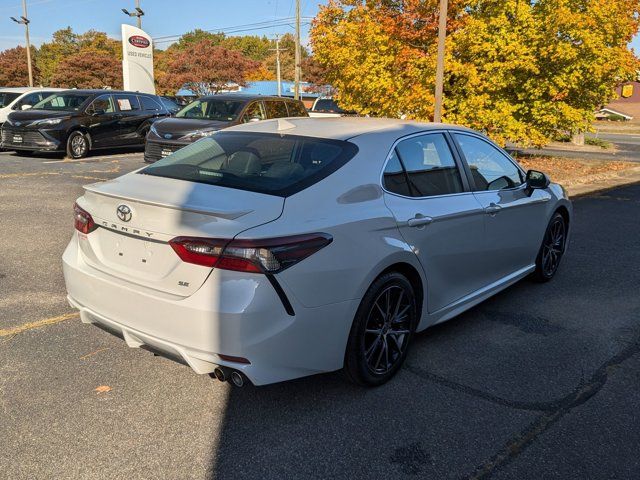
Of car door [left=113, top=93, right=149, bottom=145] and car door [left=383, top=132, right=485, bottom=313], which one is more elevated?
car door [left=113, top=93, right=149, bottom=145]

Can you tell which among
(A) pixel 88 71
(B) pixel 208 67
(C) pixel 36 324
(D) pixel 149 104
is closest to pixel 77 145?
(D) pixel 149 104

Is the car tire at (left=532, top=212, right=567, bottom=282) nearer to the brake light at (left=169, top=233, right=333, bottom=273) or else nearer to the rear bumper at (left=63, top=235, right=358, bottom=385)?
the rear bumper at (left=63, top=235, right=358, bottom=385)

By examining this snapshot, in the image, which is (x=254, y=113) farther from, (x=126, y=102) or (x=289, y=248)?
(x=289, y=248)

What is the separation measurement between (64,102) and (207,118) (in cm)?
488

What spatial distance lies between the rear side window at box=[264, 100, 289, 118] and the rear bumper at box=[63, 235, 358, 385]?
10479 millimetres

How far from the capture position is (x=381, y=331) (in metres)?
3.41

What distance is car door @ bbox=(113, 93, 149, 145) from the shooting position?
15672 mm

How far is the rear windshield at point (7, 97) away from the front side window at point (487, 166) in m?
16.4

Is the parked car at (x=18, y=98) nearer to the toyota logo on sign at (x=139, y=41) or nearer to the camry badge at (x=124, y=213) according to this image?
the toyota logo on sign at (x=139, y=41)

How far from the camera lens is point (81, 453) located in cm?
273

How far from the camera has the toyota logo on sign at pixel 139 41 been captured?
87.8 ft

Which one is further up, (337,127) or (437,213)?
(337,127)

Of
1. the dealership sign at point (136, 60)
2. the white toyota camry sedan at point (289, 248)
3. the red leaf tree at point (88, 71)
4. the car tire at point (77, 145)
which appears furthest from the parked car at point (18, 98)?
the red leaf tree at point (88, 71)

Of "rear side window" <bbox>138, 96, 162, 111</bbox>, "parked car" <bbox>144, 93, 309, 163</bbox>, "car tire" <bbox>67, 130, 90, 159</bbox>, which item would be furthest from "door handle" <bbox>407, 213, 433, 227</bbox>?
"rear side window" <bbox>138, 96, 162, 111</bbox>
